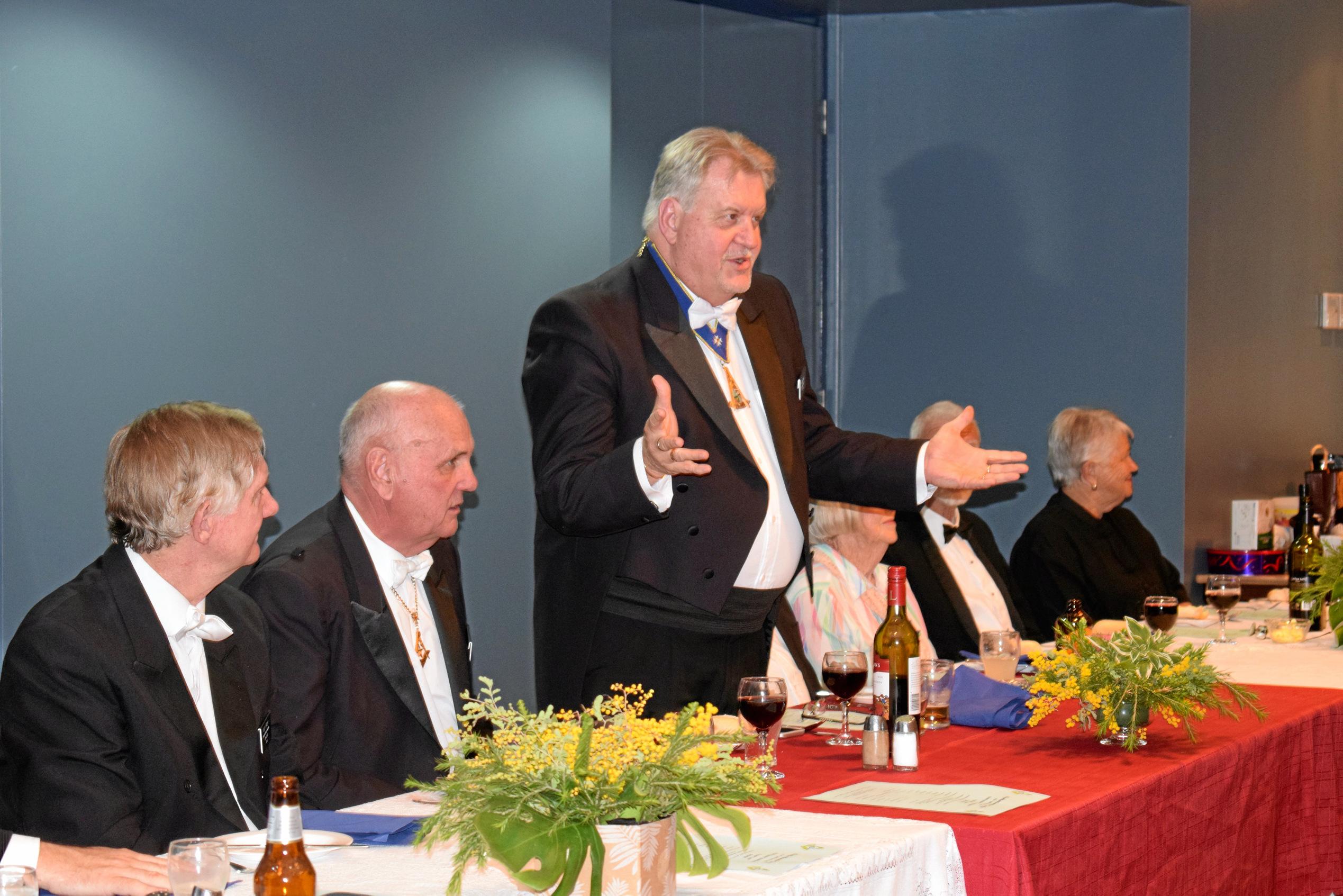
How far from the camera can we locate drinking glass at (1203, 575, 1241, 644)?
4.27 meters

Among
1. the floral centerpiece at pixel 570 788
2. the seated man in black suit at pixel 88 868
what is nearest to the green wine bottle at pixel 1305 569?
the floral centerpiece at pixel 570 788

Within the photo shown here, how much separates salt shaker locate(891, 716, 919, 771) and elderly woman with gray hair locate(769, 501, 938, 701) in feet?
4.50

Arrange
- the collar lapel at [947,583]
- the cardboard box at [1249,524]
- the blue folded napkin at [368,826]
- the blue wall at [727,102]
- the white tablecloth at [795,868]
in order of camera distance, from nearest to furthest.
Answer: the white tablecloth at [795,868] → the blue folded napkin at [368,826] → the collar lapel at [947,583] → the blue wall at [727,102] → the cardboard box at [1249,524]

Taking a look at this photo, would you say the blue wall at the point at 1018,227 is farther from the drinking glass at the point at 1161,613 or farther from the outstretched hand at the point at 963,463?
the outstretched hand at the point at 963,463

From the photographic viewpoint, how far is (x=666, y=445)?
2.63 meters

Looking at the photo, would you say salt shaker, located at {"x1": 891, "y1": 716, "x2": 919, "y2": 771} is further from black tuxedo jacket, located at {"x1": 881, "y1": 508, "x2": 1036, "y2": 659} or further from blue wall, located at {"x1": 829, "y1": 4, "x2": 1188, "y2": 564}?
blue wall, located at {"x1": 829, "y1": 4, "x2": 1188, "y2": 564}

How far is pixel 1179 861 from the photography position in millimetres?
2477

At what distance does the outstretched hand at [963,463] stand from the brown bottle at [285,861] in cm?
182

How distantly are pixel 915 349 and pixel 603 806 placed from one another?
5115 mm

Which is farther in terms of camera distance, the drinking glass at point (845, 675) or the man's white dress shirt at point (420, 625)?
the man's white dress shirt at point (420, 625)

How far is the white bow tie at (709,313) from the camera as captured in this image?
326cm

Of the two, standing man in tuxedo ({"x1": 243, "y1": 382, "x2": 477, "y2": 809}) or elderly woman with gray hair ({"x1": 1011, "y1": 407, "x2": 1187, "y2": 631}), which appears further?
elderly woman with gray hair ({"x1": 1011, "y1": 407, "x2": 1187, "y2": 631})

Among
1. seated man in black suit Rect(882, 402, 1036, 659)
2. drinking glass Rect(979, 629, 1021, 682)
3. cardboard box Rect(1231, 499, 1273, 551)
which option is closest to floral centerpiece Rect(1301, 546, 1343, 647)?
seated man in black suit Rect(882, 402, 1036, 659)

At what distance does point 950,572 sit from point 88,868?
344 centimetres
